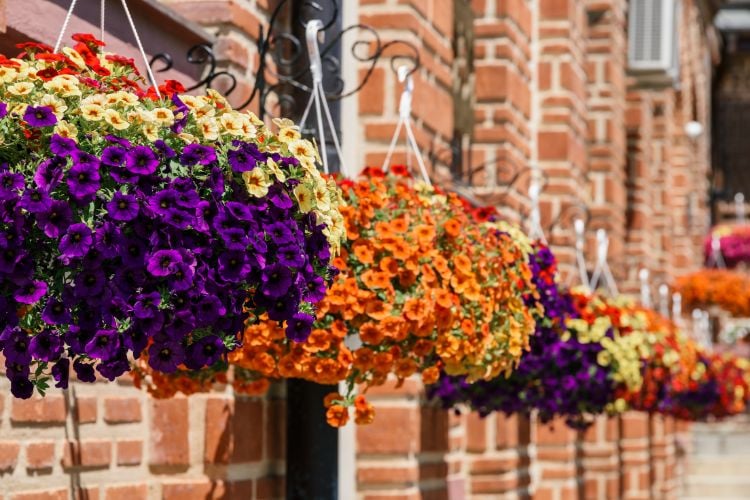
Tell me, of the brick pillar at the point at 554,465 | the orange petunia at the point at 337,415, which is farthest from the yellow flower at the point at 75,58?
the brick pillar at the point at 554,465

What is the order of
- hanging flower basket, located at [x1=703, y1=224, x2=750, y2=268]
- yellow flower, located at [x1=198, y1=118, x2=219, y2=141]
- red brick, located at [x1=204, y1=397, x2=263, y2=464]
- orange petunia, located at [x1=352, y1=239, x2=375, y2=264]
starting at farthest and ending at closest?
hanging flower basket, located at [x1=703, y1=224, x2=750, y2=268], red brick, located at [x1=204, y1=397, x2=263, y2=464], orange petunia, located at [x1=352, y1=239, x2=375, y2=264], yellow flower, located at [x1=198, y1=118, x2=219, y2=141]

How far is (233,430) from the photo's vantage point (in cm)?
425

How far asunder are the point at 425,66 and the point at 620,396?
5.76 ft

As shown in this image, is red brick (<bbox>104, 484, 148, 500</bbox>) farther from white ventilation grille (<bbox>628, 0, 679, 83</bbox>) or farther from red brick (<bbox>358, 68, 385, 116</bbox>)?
white ventilation grille (<bbox>628, 0, 679, 83</bbox>)

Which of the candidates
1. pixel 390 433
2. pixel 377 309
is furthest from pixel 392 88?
pixel 377 309

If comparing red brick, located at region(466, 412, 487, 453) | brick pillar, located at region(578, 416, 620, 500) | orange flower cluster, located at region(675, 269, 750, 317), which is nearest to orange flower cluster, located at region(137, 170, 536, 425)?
red brick, located at region(466, 412, 487, 453)

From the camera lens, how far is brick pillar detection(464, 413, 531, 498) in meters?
7.13

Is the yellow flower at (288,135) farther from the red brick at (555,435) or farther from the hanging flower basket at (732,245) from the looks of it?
the hanging flower basket at (732,245)

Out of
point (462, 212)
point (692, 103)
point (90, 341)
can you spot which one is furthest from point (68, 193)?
point (692, 103)

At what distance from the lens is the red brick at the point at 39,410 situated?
3.43 m

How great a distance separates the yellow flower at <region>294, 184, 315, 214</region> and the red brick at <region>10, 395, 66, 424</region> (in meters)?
0.93

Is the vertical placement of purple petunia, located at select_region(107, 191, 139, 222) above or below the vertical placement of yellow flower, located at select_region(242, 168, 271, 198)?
below

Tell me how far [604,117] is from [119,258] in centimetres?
877

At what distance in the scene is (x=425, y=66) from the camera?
5309 mm
